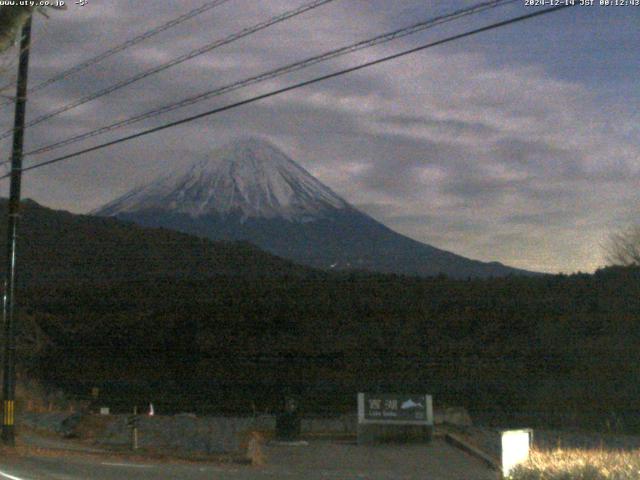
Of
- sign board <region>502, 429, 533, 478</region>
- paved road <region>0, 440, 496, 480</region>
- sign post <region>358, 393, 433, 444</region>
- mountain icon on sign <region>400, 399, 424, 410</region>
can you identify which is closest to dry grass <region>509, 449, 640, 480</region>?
sign board <region>502, 429, 533, 478</region>

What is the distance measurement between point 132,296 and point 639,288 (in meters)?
31.9

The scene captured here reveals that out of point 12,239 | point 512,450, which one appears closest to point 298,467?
point 512,450

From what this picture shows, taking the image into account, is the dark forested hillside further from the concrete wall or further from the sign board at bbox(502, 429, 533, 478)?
the sign board at bbox(502, 429, 533, 478)

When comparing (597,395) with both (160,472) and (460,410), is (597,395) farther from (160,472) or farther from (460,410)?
(160,472)

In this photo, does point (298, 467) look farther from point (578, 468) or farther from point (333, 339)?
point (333, 339)

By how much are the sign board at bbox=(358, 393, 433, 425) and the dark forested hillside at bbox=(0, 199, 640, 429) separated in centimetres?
1676

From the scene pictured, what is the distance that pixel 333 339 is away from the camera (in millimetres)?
53156

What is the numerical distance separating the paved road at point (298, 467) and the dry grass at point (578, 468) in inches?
197

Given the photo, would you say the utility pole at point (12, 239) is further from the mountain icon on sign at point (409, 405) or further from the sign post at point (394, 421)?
the mountain icon on sign at point (409, 405)

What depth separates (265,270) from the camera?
239 feet

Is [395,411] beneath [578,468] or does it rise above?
beneath

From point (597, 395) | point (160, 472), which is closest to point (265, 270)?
point (597, 395)

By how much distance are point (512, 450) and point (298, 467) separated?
788 cm

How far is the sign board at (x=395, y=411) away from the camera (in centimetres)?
2372
